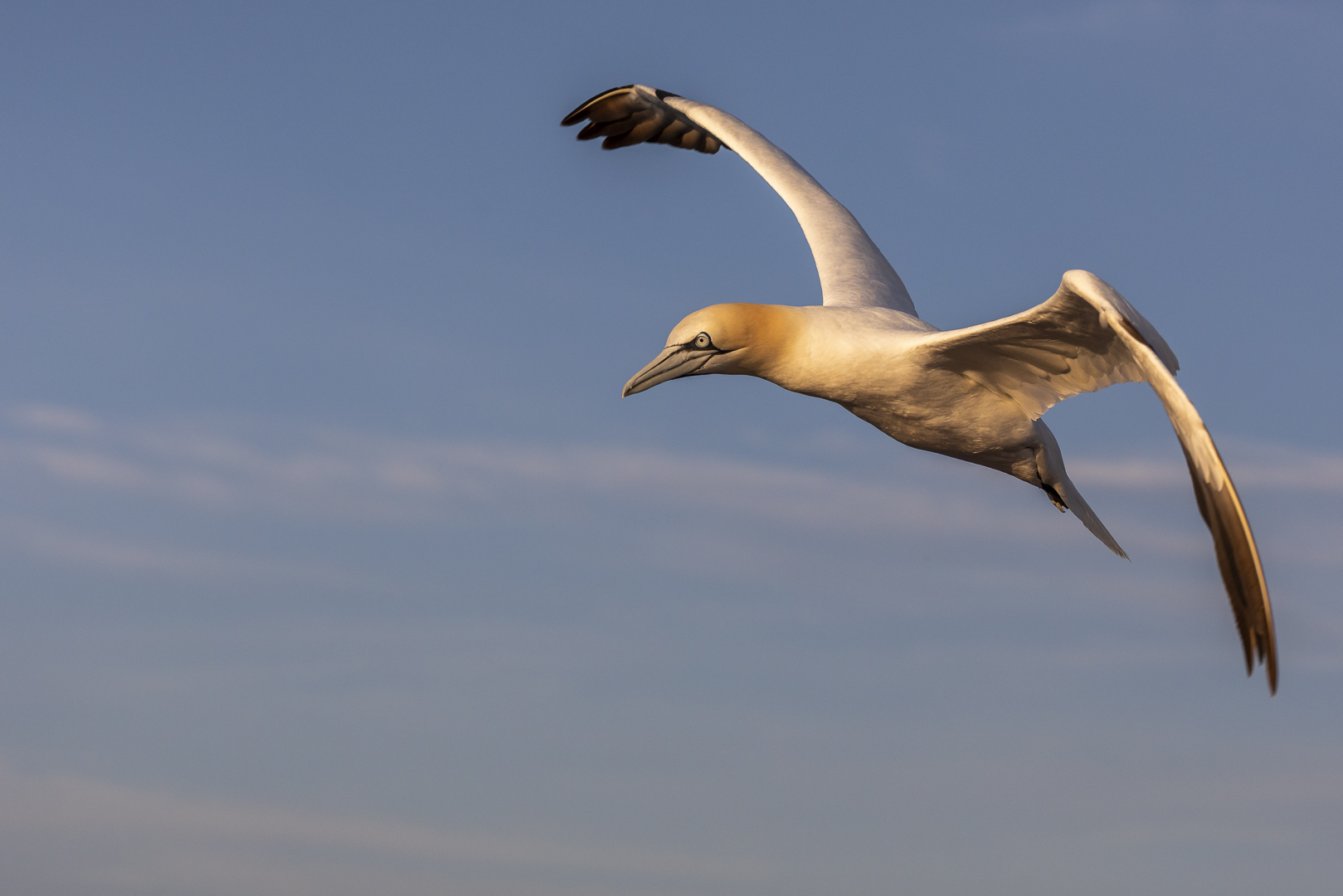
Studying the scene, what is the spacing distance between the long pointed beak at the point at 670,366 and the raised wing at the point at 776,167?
157 centimetres

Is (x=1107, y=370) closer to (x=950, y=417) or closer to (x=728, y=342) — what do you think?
(x=950, y=417)

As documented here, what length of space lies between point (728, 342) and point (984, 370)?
198cm

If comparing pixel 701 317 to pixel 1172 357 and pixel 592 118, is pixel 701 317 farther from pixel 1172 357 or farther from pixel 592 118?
pixel 592 118

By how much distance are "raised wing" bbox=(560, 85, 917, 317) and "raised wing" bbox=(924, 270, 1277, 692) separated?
5.05 ft

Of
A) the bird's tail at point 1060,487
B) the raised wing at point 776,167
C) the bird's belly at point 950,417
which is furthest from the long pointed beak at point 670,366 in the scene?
the bird's tail at point 1060,487

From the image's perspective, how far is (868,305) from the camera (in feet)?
39.1

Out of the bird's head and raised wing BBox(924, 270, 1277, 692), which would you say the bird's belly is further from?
the bird's head

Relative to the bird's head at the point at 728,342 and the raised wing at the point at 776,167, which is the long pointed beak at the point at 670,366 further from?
A: the raised wing at the point at 776,167

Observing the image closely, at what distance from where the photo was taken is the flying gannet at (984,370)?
8.17m

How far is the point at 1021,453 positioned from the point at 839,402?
1776mm

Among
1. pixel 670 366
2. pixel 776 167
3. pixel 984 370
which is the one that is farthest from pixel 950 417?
pixel 776 167

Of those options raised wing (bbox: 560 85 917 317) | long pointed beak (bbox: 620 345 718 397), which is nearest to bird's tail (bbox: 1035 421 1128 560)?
raised wing (bbox: 560 85 917 317)

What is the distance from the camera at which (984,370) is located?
34.0 ft

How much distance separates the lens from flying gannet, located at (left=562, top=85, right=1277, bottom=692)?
322 inches
